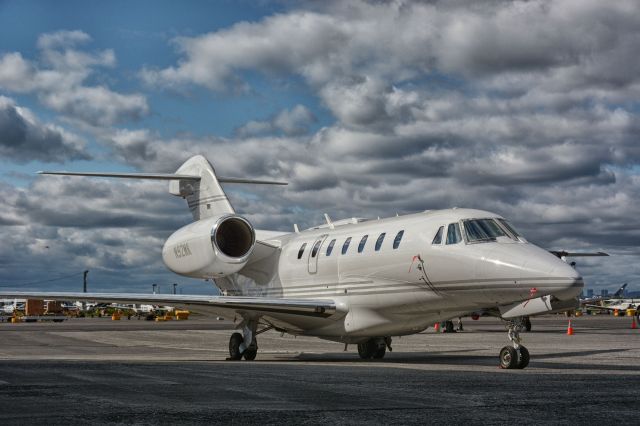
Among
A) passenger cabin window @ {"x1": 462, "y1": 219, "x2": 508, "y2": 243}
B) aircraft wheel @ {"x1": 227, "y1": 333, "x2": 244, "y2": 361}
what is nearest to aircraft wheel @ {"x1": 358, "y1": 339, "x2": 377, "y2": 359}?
aircraft wheel @ {"x1": 227, "y1": 333, "x2": 244, "y2": 361}

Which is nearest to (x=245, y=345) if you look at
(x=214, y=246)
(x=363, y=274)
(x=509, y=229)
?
(x=214, y=246)

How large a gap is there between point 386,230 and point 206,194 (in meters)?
9.36

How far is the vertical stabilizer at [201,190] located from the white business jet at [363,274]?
0.06 metres

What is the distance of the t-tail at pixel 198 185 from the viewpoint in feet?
87.9

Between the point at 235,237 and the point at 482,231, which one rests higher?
the point at 235,237

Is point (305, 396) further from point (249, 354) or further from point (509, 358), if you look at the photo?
point (249, 354)

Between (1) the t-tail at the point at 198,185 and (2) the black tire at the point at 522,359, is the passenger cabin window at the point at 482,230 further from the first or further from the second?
(1) the t-tail at the point at 198,185

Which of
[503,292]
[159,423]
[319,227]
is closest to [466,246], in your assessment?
[503,292]

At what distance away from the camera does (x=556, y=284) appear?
49.2 ft

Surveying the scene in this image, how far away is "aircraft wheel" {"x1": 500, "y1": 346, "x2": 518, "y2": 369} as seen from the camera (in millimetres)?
15695

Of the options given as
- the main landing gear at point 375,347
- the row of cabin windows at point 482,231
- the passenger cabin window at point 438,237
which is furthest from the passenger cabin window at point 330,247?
the row of cabin windows at point 482,231

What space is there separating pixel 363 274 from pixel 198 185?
32.0 ft

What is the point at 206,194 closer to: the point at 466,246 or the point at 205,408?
the point at 466,246

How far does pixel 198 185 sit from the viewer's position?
27812mm
